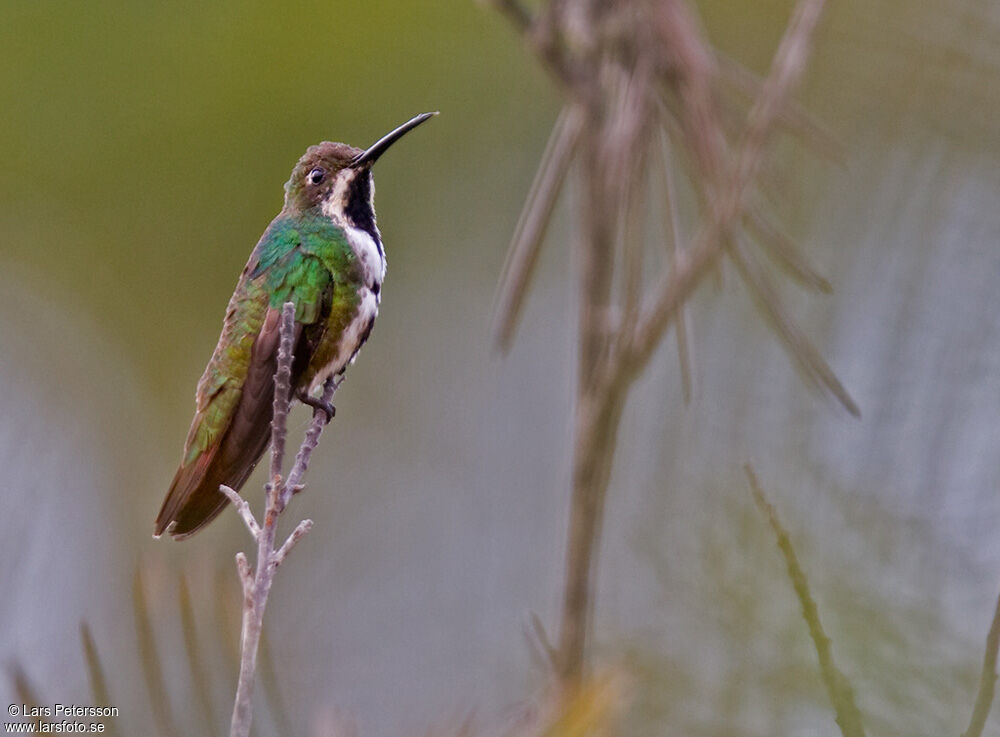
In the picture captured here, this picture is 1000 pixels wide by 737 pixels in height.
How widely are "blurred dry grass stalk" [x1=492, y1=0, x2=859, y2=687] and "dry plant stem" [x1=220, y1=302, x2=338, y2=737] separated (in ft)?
0.92

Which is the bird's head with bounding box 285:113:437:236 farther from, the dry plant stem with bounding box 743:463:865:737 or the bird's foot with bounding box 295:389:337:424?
the dry plant stem with bounding box 743:463:865:737

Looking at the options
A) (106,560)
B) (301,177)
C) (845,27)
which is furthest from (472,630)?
(106,560)

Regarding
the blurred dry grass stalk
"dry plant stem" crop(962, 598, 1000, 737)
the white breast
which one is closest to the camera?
"dry plant stem" crop(962, 598, 1000, 737)

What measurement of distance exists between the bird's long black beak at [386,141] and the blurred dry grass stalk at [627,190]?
64cm

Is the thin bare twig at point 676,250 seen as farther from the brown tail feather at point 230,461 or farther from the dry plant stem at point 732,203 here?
the brown tail feather at point 230,461

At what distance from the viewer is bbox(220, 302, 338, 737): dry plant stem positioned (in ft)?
3.21

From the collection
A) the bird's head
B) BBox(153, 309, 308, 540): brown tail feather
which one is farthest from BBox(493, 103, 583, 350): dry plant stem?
the bird's head

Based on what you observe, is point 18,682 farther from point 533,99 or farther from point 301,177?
point 533,99

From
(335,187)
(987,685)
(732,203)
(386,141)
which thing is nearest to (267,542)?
(732,203)

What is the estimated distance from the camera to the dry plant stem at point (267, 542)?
0.98 meters

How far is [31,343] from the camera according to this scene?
21.5 ft

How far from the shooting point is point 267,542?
1.24 metres

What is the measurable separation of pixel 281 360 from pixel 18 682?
69 centimetres

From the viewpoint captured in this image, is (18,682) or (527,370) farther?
(527,370)
